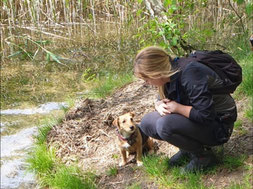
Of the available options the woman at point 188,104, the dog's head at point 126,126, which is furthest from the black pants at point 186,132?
the dog's head at point 126,126

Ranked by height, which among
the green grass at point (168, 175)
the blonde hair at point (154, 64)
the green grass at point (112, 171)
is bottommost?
the green grass at point (112, 171)

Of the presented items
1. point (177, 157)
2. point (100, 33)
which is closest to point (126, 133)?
point (177, 157)

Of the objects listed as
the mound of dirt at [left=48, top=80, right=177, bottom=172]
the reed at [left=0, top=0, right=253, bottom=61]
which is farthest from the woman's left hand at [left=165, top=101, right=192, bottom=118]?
the reed at [left=0, top=0, right=253, bottom=61]

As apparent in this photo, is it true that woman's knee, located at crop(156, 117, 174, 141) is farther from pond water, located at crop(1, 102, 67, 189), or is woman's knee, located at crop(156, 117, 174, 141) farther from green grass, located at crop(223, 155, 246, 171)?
pond water, located at crop(1, 102, 67, 189)

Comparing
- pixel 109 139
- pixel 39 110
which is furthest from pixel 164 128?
pixel 39 110

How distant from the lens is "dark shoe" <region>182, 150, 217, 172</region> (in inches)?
110

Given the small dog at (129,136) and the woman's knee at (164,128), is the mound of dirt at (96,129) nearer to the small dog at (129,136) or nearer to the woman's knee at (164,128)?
the small dog at (129,136)

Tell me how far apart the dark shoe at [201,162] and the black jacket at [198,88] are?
35cm

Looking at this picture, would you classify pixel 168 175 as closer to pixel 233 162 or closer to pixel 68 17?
pixel 233 162

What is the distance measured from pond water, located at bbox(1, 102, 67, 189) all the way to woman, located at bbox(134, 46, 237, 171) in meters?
1.79

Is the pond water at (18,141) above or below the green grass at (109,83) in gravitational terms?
below

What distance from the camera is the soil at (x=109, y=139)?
9.96ft

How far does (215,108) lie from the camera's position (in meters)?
2.67

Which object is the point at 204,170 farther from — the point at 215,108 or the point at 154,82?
the point at 154,82
